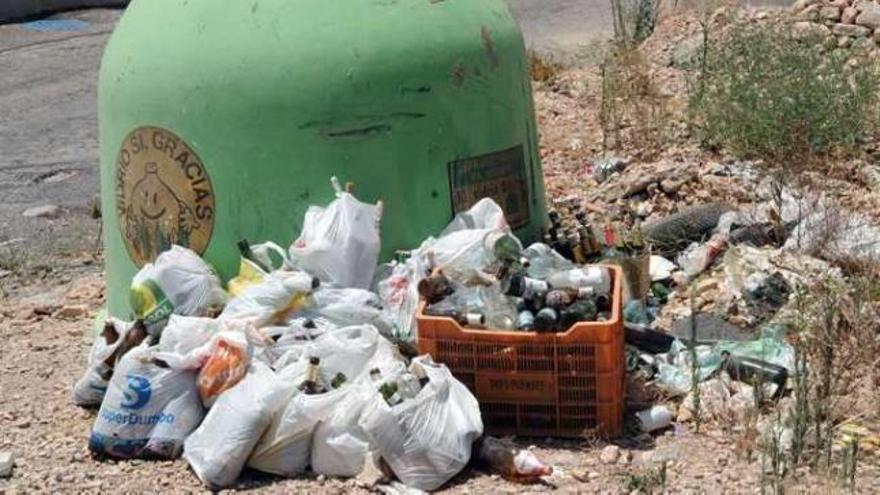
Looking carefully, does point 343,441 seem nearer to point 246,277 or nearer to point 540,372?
point 540,372

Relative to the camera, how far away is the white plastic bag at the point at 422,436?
4.16 metres

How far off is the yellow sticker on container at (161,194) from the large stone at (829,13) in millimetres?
7064

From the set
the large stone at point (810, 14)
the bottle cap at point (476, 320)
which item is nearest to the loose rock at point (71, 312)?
the bottle cap at point (476, 320)

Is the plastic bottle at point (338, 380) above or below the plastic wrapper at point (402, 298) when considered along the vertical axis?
below

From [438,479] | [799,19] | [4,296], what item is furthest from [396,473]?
[799,19]

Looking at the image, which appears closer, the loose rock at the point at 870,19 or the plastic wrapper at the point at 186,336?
the plastic wrapper at the point at 186,336

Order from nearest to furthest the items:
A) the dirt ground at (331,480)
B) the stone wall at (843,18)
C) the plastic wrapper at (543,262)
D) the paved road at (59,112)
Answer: the dirt ground at (331,480)
the plastic wrapper at (543,262)
the paved road at (59,112)
the stone wall at (843,18)

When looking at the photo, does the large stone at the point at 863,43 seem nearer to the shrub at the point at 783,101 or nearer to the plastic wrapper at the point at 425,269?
the shrub at the point at 783,101

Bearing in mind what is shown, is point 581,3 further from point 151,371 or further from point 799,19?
point 151,371

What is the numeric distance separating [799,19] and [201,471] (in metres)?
7.59

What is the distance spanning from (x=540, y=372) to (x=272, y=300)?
2.94ft

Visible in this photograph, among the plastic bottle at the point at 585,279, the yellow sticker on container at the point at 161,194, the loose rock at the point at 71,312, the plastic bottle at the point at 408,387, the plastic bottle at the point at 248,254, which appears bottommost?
the loose rock at the point at 71,312

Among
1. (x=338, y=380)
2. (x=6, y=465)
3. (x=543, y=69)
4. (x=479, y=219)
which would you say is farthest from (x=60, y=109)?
(x=338, y=380)

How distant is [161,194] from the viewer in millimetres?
5074
